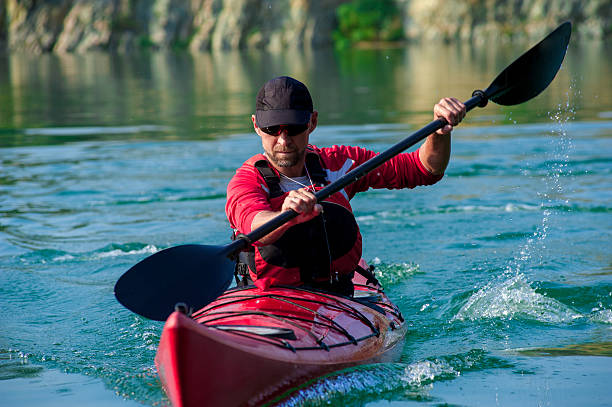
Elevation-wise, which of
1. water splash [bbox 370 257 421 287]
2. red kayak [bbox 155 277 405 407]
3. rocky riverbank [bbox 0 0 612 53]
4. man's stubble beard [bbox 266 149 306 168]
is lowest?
water splash [bbox 370 257 421 287]

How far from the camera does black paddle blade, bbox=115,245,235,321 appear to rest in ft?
11.7

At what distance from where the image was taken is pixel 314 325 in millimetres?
3791

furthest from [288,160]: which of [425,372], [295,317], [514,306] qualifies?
[514,306]

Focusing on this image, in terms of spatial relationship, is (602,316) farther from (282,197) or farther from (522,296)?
(282,197)

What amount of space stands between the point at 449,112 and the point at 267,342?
1.59m

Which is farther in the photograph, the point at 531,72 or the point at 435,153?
the point at 531,72

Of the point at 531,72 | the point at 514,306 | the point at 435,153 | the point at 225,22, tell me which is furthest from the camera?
the point at 225,22

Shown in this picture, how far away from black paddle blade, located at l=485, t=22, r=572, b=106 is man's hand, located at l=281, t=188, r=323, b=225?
167 cm

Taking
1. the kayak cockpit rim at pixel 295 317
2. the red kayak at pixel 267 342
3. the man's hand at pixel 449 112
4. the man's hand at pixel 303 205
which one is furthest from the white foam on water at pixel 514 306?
the man's hand at pixel 303 205

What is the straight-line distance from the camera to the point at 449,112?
414cm

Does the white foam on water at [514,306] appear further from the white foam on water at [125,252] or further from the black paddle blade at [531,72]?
the white foam on water at [125,252]

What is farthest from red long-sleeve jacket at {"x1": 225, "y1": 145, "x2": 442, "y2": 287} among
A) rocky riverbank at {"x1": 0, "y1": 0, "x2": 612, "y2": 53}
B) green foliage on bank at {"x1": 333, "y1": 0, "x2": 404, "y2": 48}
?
green foliage on bank at {"x1": 333, "y1": 0, "x2": 404, "y2": 48}

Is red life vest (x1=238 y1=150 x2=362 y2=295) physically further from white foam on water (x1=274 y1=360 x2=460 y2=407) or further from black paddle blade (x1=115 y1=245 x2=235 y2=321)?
white foam on water (x1=274 y1=360 x2=460 y2=407)

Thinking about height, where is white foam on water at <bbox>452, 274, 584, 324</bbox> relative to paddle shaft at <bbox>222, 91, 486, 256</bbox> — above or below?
below
